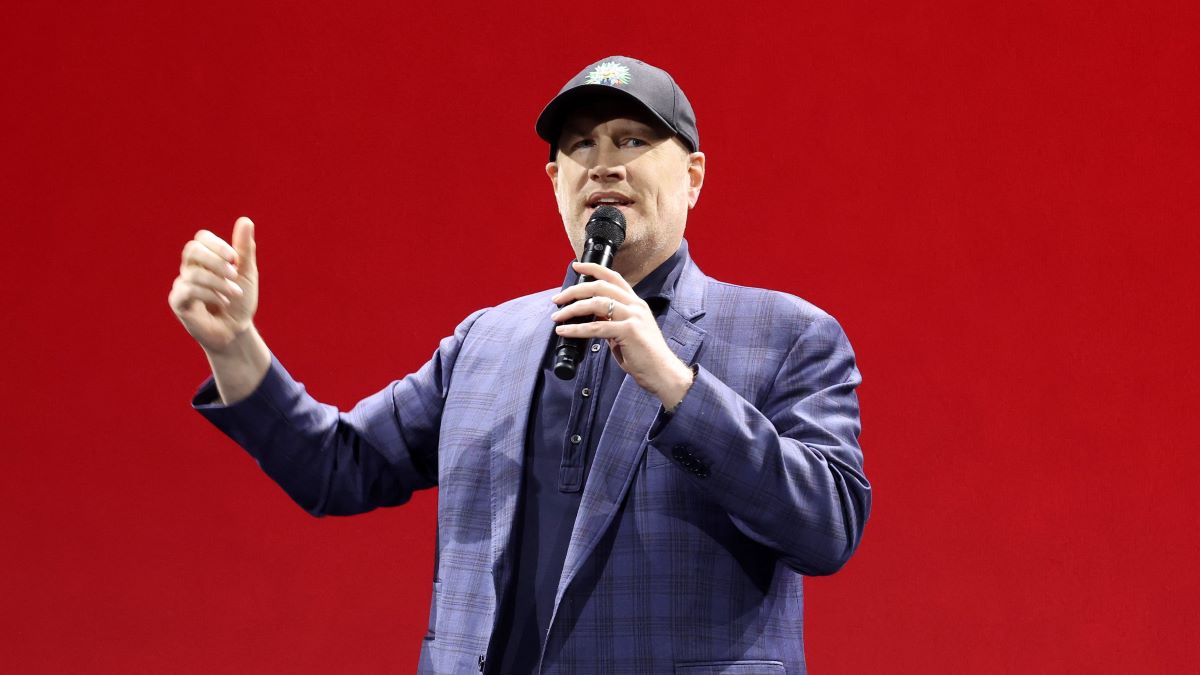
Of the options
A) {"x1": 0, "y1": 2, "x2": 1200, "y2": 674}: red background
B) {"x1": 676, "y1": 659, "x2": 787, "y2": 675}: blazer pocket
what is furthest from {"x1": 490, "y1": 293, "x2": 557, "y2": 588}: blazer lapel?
{"x1": 0, "y1": 2, "x2": 1200, "y2": 674}: red background

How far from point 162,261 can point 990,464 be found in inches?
60.0

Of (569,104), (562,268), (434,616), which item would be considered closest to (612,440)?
(434,616)

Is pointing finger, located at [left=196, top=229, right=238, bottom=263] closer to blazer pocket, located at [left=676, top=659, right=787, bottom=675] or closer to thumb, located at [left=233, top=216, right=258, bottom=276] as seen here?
thumb, located at [left=233, top=216, right=258, bottom=276]

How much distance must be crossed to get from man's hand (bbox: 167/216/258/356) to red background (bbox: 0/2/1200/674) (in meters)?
1.01

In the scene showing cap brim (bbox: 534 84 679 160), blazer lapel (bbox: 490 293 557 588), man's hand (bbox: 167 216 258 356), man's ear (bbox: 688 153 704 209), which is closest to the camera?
man's hand (bbox: 167 216 258 356)

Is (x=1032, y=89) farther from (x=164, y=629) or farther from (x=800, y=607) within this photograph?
(x=164, y=629)

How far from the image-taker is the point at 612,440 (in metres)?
1.32

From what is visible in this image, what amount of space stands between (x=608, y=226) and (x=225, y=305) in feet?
1.34

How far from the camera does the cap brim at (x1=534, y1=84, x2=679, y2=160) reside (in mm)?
1438

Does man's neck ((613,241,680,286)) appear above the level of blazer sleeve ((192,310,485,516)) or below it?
above

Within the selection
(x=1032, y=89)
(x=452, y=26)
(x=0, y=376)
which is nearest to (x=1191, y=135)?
(x=1032, y=89)

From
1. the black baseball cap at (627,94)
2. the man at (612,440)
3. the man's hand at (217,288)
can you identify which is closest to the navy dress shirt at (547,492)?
the man at (612,440)

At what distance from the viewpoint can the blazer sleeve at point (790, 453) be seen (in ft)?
3.88

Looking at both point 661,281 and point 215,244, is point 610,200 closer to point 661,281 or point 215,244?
point 661,281
